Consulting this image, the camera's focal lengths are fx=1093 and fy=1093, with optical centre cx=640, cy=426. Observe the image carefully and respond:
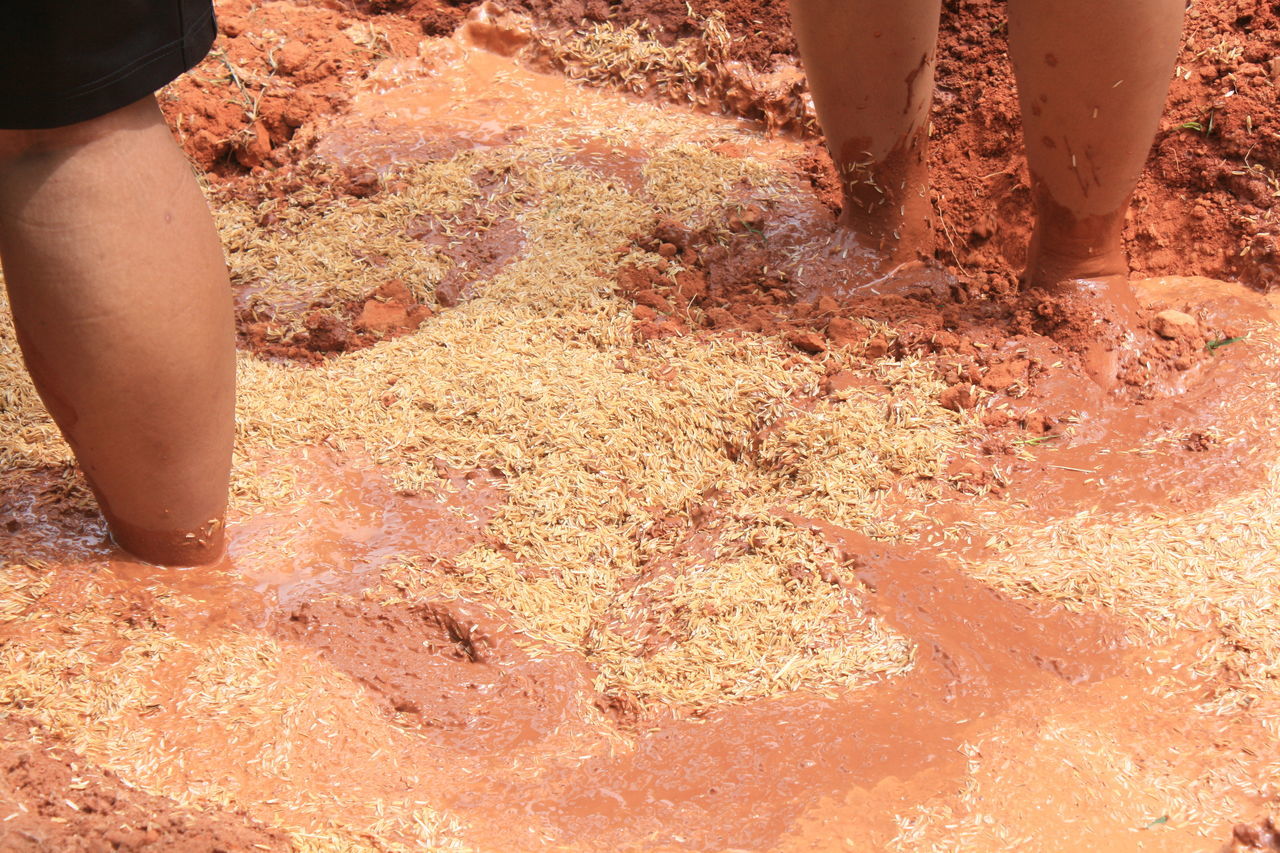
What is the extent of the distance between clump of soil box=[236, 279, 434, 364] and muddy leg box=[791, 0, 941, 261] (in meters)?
1.22

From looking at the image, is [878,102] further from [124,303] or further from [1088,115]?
[124,303]

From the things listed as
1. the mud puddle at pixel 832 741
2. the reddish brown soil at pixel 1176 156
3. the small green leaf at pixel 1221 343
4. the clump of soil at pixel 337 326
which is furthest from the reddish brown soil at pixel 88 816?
the reddish brown soil at pixel 1176 156

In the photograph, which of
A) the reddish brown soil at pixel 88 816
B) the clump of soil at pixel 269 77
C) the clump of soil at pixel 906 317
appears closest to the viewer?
the reddish brown soil at pixel 88 816

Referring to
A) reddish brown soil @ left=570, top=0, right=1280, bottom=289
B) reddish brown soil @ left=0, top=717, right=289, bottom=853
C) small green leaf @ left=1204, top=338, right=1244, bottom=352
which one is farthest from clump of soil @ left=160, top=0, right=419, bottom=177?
small green leaf @ left=1204, top=338, right=1244, bottom=352

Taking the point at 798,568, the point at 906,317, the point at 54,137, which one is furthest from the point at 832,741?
the point at 54,137

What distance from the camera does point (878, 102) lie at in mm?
2801

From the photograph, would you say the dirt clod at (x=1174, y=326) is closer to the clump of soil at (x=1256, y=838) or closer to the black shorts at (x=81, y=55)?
the clump of soil at (x=1256, y=838)

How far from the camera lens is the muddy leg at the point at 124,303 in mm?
1735

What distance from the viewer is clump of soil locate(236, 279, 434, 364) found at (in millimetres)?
2939

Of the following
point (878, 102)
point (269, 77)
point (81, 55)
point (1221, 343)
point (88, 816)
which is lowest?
point (88, 816)

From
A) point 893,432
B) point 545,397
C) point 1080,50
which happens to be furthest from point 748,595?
point 1080,50

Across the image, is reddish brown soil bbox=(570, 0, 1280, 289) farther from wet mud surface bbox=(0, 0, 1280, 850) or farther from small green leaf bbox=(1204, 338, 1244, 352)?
small green leaf bbox=(1204, 338, 1244, 352)

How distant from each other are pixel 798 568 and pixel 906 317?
947mm

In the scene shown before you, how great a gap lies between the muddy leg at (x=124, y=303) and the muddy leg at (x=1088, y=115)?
1.76m
